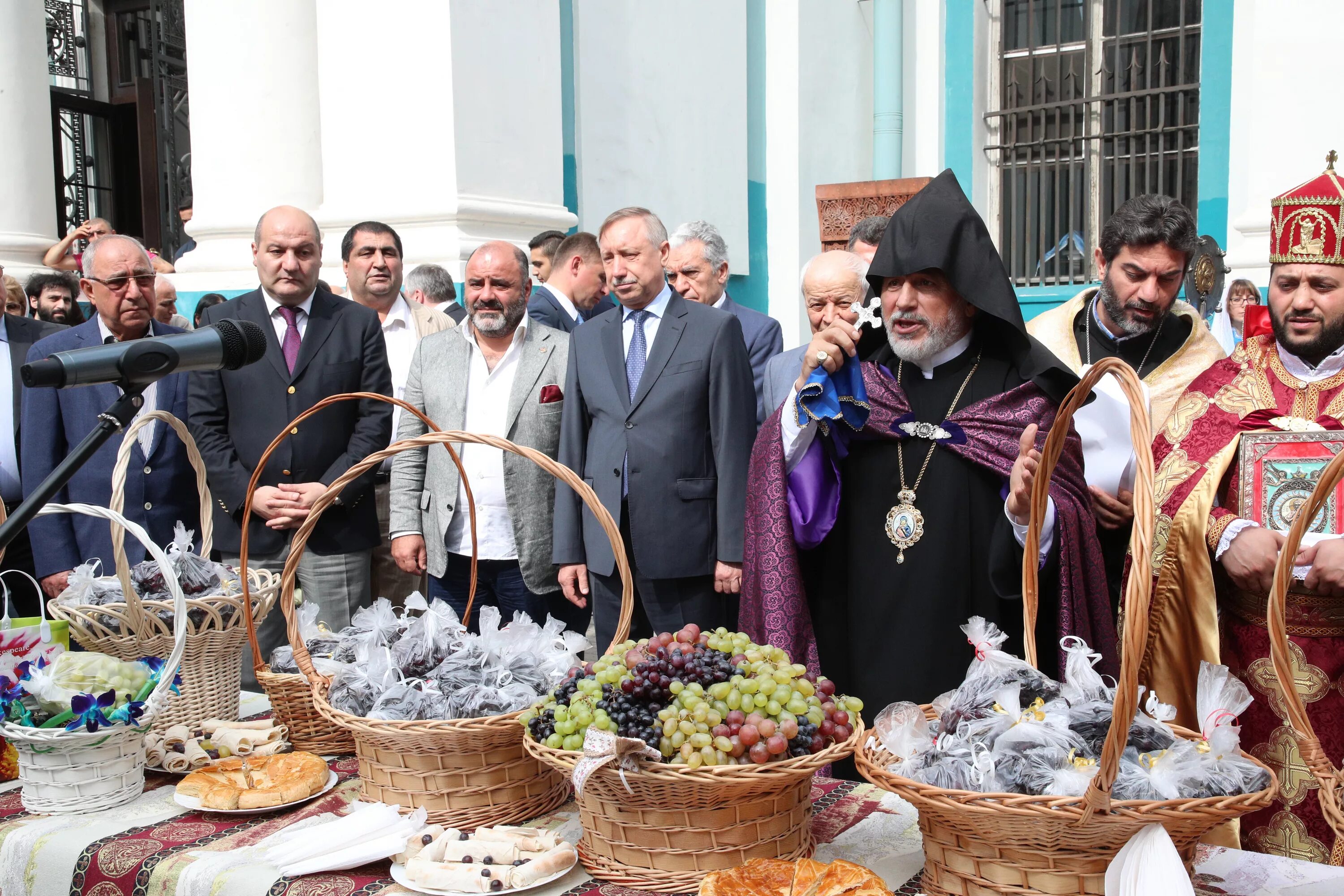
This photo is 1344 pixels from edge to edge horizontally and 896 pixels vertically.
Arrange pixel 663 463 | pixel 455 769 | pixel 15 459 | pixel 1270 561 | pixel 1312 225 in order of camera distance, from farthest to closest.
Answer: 1. pixel 15 459
2. pixel 663 463
3. pixel 1312 225
4. pixel 1270 561
5. pixel 455 769

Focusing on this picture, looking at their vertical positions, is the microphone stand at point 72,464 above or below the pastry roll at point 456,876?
above

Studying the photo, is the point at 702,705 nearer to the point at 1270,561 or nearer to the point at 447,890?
the point at 447,890

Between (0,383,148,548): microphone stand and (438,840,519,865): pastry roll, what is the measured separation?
845 millimetres

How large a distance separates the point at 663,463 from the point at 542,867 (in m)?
2.29

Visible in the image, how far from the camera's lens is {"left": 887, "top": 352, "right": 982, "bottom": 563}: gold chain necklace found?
2957mm

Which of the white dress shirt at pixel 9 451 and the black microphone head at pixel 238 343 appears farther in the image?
the white dress shirt at pixel 9 451

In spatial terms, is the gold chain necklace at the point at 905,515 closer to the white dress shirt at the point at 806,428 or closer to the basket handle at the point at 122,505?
the white dress shirt at the point at 806,428

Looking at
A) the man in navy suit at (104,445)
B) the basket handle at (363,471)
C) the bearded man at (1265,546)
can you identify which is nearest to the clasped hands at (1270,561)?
the bearded man at (1265,546)

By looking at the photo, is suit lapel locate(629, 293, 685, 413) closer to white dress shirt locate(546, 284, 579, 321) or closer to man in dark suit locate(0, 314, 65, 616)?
white dress shirt locate(546, 284, 579, 321)

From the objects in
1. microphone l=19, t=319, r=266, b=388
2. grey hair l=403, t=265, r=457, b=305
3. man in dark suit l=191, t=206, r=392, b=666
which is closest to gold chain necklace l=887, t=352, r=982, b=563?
microphone l=19, t=319, r=266, b=388

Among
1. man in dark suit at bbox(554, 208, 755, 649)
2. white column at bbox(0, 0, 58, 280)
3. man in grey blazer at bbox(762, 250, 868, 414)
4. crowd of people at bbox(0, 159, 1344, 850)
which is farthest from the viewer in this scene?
white column at bbox(0, 0, 58, 280)

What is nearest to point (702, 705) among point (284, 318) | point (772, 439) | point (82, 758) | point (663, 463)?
point (82, 758)

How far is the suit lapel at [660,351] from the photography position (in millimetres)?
4094

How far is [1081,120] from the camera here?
1085 cm
